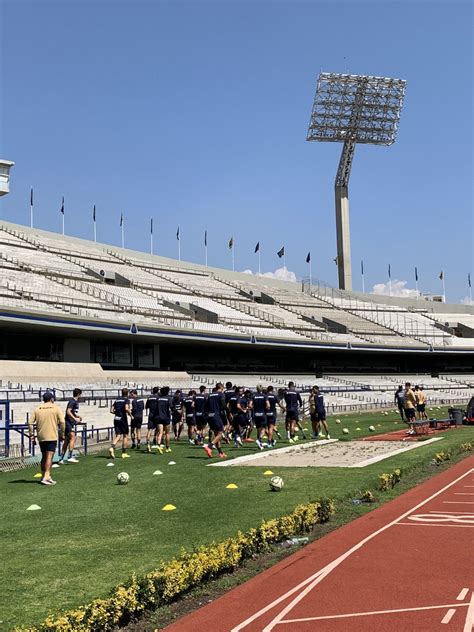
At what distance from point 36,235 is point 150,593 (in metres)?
60.1

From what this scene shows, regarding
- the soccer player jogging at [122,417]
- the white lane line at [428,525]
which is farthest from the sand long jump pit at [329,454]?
the white lane line at [428,525]

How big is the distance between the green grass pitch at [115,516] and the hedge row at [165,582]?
0.51m

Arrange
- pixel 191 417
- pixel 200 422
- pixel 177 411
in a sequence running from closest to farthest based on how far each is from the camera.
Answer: pixel 200 422 < pixel 191 417 < pixel 177 411

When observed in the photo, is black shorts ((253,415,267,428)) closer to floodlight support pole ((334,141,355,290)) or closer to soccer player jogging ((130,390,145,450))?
soccer player jogging ((130,390,145,450))

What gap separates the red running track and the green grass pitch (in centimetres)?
114

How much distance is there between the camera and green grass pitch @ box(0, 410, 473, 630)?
21.3 feet

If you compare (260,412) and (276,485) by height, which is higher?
(260,412)

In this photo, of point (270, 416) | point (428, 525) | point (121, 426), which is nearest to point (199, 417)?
point (270, 416)

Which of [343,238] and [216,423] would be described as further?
[343,238]

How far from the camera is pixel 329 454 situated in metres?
17.7

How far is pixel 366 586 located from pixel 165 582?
1.88m

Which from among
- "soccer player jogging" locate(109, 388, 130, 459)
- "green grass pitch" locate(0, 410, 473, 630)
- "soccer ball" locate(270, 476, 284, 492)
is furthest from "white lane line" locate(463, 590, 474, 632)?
"soccer player jogging" locate(109, 388, 130, 459)

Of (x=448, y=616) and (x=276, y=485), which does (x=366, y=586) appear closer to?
(x=448, y=616)

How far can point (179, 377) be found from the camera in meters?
45.9
